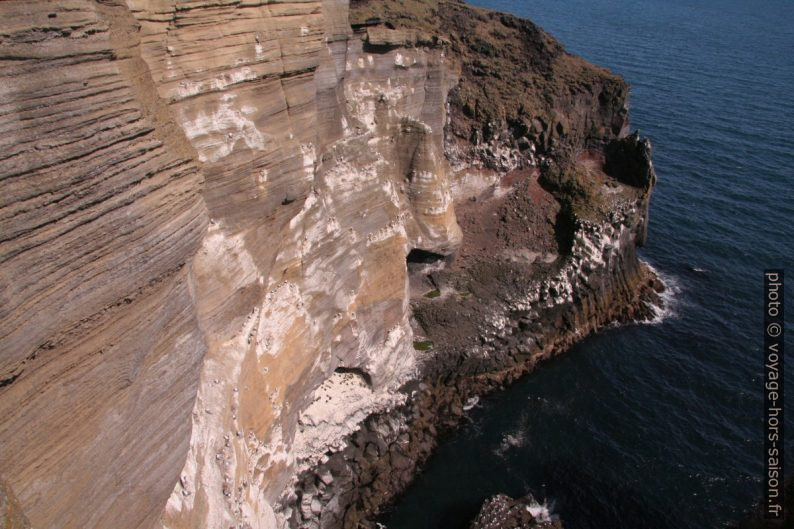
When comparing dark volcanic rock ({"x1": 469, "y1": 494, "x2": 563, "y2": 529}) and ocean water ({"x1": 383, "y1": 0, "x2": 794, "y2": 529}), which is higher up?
dark volcanic rock ({"x1": 469, "y1": 494, "x2": 563, "y2": 529})

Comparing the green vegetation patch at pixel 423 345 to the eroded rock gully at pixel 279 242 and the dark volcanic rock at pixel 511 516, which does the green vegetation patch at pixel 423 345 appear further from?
the dark volcanic rock at pixel 511 516

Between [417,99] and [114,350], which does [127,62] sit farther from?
[417,99]

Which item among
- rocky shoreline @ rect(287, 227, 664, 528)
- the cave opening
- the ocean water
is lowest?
the ocean water

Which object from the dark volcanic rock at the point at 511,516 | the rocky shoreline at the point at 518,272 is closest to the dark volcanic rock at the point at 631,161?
the rocky shoreline at the point at 518,272

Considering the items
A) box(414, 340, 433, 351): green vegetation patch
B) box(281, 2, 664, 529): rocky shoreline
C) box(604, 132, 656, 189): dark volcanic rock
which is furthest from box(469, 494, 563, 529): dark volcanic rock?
box(604, 132, 656, 189): dark volcanic rock

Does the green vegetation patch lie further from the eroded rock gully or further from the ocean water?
the ocean water

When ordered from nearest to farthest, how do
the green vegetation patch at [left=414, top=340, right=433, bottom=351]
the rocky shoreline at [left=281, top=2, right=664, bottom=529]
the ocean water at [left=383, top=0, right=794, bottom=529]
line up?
the ocean water at [left=383, top=0, right=794, bottom=529]
the rocky shoreline at [left=281, top=2, right=664, bottom=529]
the green vegetation patch at [left=414, top=340, right=433, bottom=351]

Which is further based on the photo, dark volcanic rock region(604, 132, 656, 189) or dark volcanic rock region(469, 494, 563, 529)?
dark volcanic rock region(604, 132, 656, 189)

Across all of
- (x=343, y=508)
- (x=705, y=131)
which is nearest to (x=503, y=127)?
(x=343, y=508)
